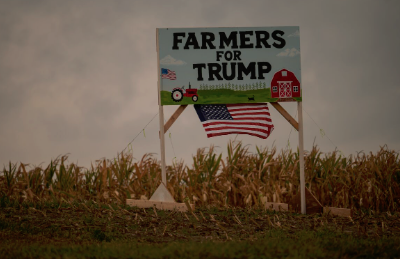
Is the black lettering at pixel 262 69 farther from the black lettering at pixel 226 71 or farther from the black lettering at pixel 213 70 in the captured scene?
the black lettering at pixel 213 70

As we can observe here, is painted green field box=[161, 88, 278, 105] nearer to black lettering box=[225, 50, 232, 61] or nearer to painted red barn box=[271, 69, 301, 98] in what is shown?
painted red barn box=[271, 69, 301, 98]

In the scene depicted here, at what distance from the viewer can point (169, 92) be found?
8.98 meters

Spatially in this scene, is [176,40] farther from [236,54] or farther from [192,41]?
[236,54]

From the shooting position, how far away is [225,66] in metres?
9.12

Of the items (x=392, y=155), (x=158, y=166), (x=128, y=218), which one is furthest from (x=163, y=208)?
(x=392, y=155)

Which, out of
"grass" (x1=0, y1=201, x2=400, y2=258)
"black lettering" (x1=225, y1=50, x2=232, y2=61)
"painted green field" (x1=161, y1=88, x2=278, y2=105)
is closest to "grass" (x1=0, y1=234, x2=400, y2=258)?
"grass" (x1=0, y1=201, x2=400, y2=258)

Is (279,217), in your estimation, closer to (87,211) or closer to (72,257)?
(87,211)

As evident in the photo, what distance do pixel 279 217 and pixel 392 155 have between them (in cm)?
459

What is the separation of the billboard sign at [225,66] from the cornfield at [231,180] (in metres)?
2.10

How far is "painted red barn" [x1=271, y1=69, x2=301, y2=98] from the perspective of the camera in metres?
9.14

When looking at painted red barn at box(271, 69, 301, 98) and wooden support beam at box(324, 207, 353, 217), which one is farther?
painted red barn at box(271, 69, 301, 98)

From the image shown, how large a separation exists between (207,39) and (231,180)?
3365 mm

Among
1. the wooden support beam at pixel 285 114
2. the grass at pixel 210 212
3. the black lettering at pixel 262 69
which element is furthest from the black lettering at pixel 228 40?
the grass at pixel 210 212

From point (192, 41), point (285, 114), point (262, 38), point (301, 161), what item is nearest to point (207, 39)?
point (192, 41)
